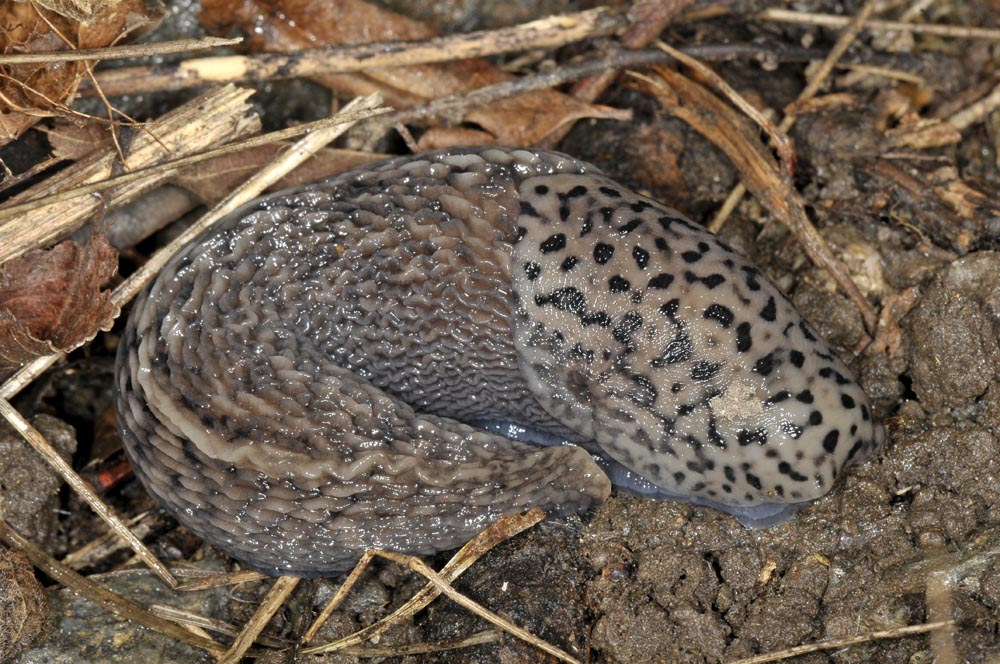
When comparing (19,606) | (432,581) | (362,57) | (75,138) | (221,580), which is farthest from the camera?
(362,57)

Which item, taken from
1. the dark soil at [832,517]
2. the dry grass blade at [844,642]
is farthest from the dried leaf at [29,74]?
the dry grass blade at [844,642]

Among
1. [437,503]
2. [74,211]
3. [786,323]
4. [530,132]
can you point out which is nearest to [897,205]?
[786,323]

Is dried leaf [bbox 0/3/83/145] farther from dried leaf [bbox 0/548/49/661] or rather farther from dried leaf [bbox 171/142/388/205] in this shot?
dried leaf [bbox 0/548/49/661]

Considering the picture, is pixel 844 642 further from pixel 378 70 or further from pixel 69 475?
pixel 378 70

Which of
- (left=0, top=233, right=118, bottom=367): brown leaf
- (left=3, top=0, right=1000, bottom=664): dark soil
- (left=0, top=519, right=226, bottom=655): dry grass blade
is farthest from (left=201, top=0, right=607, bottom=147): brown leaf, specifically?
(left=0, top=519, right=226, bottom=655): dry grass blade

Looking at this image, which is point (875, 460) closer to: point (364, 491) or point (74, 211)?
point (364, 491)

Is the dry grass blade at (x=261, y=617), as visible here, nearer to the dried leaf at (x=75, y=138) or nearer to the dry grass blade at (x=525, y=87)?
the dried leaf at (x=75, y=138)

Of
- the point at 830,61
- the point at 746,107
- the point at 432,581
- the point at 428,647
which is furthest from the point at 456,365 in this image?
the point at 830,61
